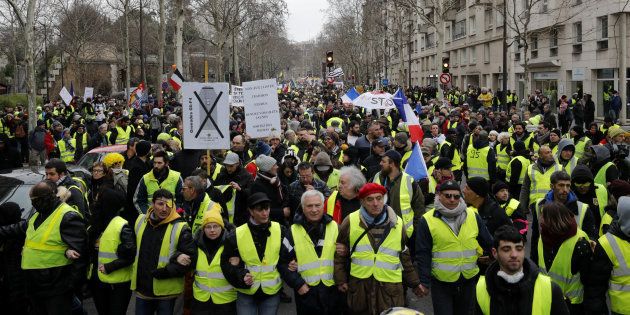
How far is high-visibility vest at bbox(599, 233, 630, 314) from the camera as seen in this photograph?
449 cm

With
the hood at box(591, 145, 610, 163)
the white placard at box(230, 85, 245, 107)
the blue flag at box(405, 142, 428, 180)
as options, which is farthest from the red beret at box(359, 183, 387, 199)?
the white placard at box(230, 85, 245, 107)

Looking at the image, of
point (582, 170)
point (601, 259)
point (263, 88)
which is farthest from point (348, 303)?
point (263, 88)

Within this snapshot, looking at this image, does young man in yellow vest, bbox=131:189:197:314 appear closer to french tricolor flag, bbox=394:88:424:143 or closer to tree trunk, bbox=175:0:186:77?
french tricolor flag, bbox=394:88:424:143

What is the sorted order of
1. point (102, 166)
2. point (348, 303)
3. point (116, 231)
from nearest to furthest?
point (348, 303), point (116, 231), point (102, 166)

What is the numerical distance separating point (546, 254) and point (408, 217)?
73.5 inches

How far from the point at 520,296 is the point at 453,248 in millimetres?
1436

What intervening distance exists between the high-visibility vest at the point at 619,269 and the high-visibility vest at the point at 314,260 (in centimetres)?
200

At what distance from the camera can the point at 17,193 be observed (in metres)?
7.02

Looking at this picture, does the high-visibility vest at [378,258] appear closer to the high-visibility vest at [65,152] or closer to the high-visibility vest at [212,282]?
the high-visibility vest at [212,282]

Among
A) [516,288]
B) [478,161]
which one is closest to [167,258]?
[516,288]

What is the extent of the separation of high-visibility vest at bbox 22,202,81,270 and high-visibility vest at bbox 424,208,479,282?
124 inches

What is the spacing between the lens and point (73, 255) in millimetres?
5488

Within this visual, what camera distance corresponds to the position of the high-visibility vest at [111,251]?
544 centimetres

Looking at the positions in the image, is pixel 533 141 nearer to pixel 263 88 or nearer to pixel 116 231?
pixel 263 88
